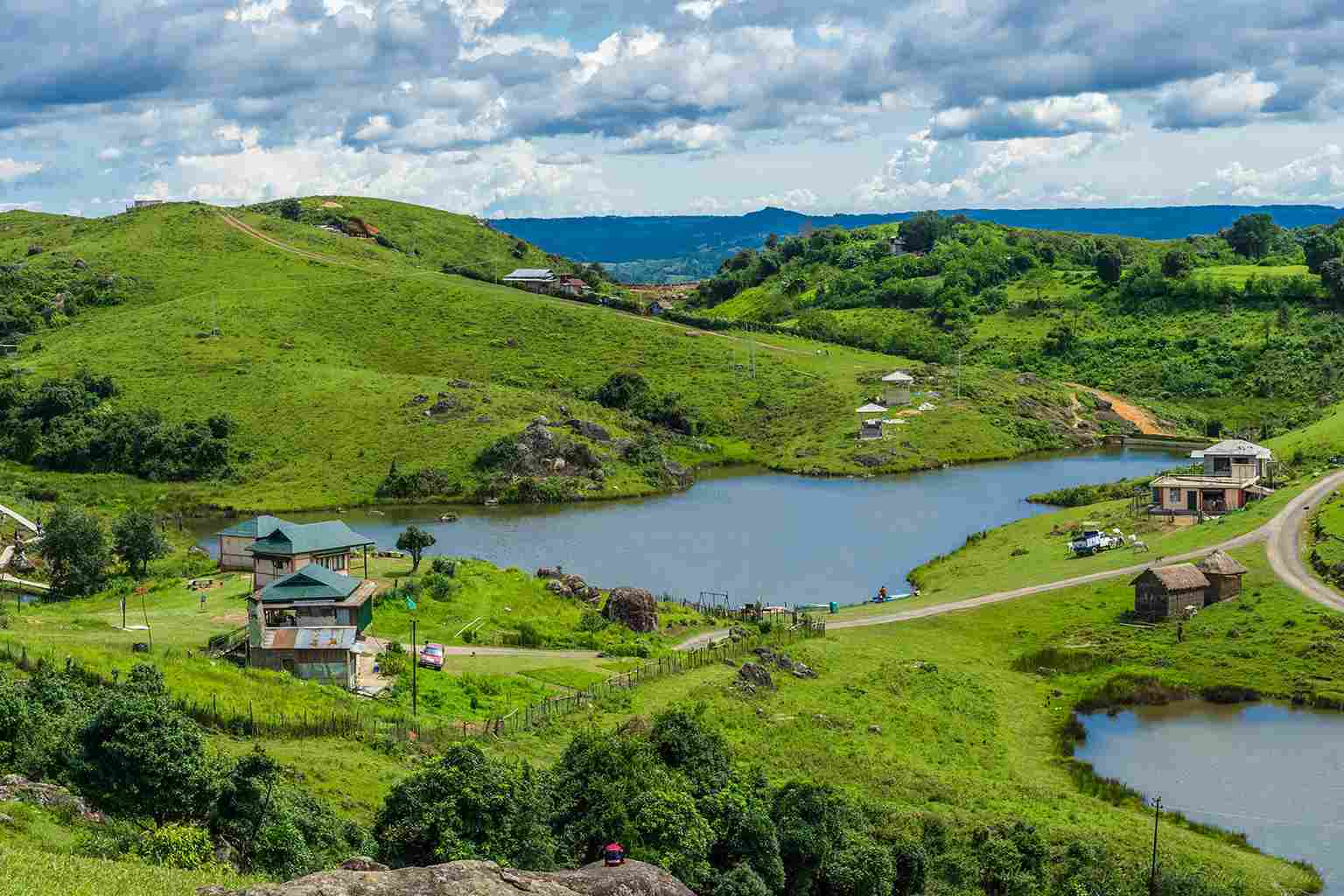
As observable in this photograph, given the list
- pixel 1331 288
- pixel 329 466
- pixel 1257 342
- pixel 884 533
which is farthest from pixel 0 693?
pixel 1331 288

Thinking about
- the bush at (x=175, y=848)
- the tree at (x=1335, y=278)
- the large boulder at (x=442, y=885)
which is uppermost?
the tree at (x=1335, y=278)

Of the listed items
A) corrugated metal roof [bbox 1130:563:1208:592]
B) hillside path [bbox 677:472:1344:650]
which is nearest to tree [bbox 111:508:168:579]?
hillside path [bbox 677:472:1344:650]

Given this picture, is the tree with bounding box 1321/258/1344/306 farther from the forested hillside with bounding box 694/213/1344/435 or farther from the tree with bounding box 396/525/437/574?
the tree with bounding box 396/525/437/574

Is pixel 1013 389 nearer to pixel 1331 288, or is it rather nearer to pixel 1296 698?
pixel 1331 288

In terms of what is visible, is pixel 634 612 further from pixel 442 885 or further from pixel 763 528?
pixel 442 885

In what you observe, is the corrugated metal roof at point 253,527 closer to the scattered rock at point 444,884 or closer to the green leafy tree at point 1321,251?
the scattered rock at point 444,884

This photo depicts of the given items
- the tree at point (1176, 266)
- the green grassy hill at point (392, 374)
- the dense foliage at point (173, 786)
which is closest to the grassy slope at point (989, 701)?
the dense foliage at point (173, 786)

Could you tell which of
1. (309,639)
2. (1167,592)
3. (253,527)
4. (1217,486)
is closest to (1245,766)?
(1167,592)
